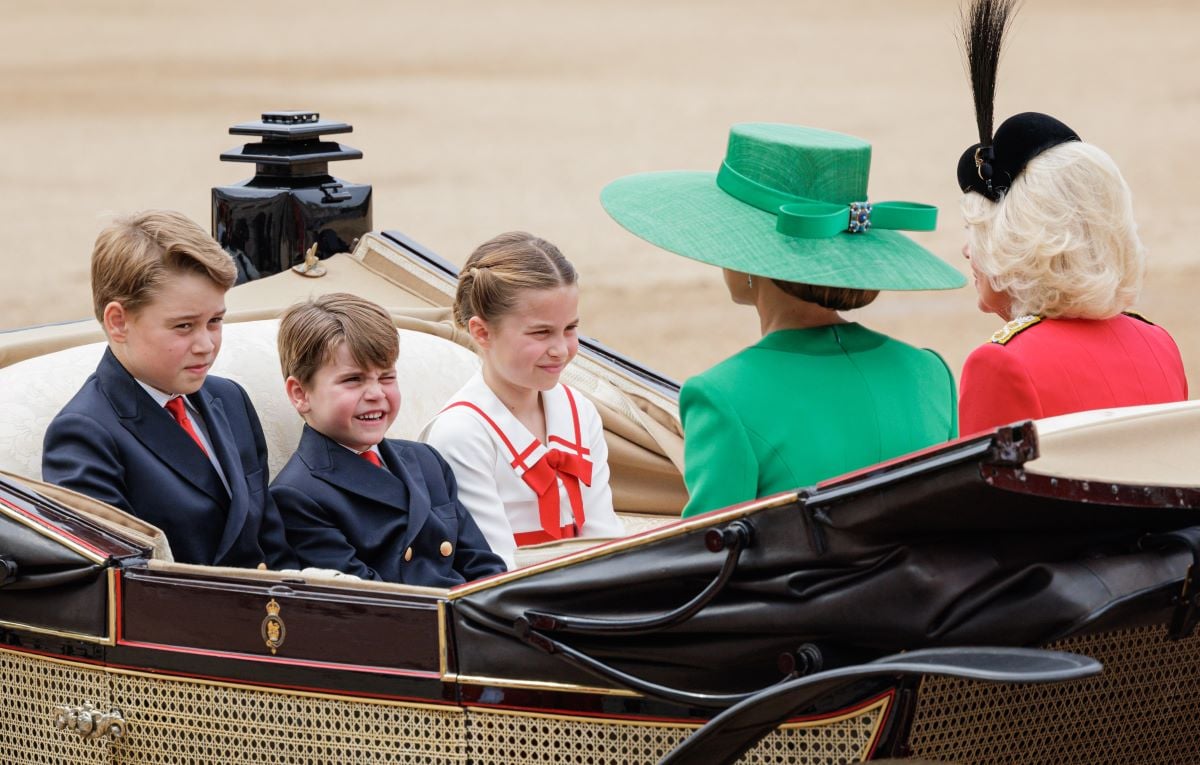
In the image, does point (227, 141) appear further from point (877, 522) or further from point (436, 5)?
point (877, 522)

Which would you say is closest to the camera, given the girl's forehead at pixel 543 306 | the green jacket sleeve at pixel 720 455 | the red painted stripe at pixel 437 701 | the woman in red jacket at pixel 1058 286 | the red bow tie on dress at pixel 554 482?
the red painted stripe at pixel 437 701

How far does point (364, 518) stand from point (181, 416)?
34 cm

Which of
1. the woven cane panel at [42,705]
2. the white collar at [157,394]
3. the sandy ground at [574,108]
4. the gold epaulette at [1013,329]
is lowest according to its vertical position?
the sandy ground at [574,108]

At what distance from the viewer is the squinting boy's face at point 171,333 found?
2.51m

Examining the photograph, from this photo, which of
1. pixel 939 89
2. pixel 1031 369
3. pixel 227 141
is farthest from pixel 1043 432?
pixel 939 89

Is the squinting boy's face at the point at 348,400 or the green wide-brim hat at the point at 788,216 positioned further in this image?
the squinting boy's face at the point at 348,400

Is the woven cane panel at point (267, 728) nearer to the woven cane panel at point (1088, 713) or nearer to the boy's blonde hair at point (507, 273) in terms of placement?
the woven cane panel at point (1088, 713)

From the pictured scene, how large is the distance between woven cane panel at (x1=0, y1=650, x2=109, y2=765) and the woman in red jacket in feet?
4.40

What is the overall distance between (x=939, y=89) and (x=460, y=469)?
46.5 ft

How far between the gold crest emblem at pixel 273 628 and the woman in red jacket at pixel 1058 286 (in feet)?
3.33

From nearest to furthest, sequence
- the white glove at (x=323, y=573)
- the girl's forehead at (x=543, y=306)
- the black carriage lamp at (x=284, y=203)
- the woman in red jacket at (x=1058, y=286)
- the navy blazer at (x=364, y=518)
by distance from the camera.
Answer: the white glove at (x=323, y=573), the woman in red jacket at (x=1058, y=286), the navy blazer at (x=364, y=518), the girl's forehead at (x=543, y=306), the black carriage lamp at (x=284, y=203)

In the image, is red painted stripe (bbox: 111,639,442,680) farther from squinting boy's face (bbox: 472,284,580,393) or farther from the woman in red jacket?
the woman in red jacket

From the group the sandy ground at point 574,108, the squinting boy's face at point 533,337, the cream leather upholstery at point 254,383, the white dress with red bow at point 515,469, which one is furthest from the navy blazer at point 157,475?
the sandy ground at point 574,108

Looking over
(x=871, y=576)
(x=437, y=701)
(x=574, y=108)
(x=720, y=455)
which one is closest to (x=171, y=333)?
(x=437, y=701)
